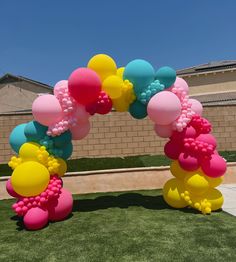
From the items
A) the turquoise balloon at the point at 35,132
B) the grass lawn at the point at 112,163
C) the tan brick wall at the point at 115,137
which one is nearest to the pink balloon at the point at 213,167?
the turquoise balloon at the point at 35,132

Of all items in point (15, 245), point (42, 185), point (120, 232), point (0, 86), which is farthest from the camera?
point (0, 86)

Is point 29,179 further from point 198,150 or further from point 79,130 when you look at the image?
point 198,150

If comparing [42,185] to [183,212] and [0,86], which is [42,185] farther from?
[0,86]

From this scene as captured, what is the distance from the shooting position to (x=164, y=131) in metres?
8.23

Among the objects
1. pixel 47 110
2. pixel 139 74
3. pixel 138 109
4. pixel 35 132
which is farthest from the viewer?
pixel 138 109

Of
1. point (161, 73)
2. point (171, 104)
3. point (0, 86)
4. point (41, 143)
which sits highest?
point (0, 86)

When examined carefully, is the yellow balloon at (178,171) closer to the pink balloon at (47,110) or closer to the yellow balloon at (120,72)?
the yellow balloon at (120,72)

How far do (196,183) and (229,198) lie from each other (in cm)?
300

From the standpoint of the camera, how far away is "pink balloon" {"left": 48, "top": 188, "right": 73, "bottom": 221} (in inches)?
286

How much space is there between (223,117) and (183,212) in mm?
10155

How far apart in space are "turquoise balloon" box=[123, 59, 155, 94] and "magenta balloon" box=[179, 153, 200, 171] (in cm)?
195

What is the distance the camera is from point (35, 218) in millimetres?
6852

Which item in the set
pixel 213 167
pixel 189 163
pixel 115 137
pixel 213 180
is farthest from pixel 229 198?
pixel 115 137

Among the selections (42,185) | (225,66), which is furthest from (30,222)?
(225,66)
